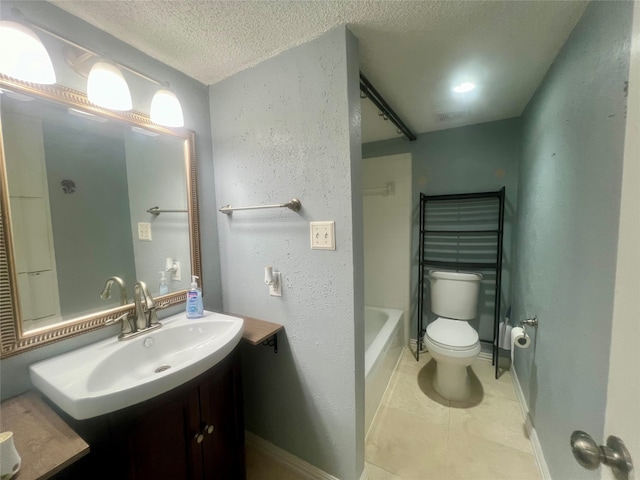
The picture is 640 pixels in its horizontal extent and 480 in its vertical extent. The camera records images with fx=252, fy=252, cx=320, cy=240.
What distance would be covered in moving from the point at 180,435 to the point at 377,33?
176cm

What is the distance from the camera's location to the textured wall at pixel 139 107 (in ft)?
2.79

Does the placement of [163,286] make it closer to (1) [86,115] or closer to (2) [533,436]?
(1) [86,115]

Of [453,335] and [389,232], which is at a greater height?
[389,232]

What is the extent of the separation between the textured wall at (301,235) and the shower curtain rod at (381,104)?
350mm

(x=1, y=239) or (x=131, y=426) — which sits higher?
(x=1, y=239)

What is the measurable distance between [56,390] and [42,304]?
1.13ft

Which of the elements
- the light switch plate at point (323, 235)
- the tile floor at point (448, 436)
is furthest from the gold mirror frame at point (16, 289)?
the tile floor at point (448, 436)

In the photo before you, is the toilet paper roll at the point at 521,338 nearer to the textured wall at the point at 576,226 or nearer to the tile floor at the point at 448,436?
the textured wall at the point at 576,226

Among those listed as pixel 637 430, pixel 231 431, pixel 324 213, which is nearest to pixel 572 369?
pixel 637 430

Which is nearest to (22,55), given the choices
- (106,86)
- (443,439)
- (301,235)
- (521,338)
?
(106,86)

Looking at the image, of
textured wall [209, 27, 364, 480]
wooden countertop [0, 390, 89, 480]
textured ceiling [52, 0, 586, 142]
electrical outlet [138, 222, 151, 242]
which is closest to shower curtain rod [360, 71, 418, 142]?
textured ceiling [52, 0, 586, 142]

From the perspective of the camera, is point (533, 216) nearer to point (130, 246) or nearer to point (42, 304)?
point (130, 246)

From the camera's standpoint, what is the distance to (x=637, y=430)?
1.32ft

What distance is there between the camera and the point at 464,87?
1.54 m
